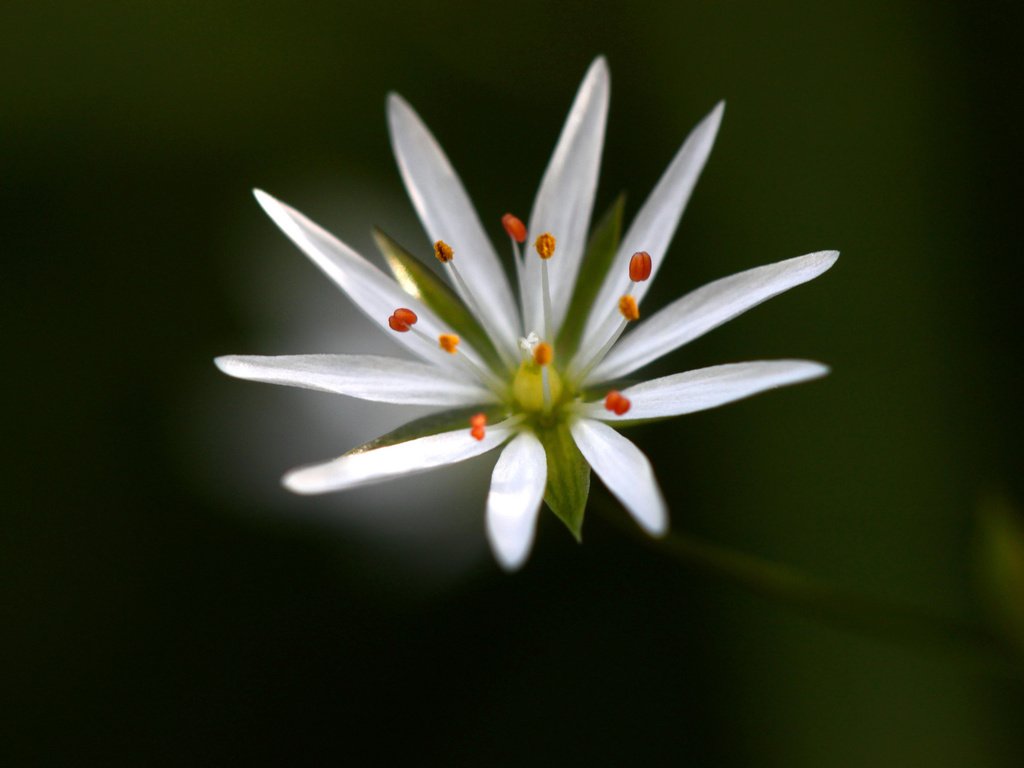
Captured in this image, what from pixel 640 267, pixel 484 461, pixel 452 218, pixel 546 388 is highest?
pixel 484 461

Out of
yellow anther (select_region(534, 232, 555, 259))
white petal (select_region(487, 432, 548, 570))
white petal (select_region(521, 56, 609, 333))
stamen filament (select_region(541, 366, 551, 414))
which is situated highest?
white petal (select_region(521, 56, 609, 333))

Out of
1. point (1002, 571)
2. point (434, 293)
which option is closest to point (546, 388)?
point (434, 293)

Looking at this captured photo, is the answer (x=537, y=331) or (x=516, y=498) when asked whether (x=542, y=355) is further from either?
(x=516, y=498)

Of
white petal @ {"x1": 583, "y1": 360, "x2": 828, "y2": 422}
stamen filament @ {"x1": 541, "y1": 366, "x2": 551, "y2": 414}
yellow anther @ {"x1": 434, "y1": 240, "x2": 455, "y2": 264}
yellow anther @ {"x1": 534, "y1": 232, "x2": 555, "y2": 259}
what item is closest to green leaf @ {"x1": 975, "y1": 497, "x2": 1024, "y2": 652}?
white petal @ {"x1": 583, "y1": 360, "x2": 828, "y2": 422}

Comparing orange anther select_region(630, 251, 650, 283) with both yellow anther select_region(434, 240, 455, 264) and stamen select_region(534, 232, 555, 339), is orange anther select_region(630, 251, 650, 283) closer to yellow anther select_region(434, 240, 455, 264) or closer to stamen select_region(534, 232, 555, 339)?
stamen select_region(534, 232, 555, 339)

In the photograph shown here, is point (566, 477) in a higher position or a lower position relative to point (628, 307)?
lower

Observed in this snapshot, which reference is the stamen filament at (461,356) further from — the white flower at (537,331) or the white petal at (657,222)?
the white petal at (657,222)
